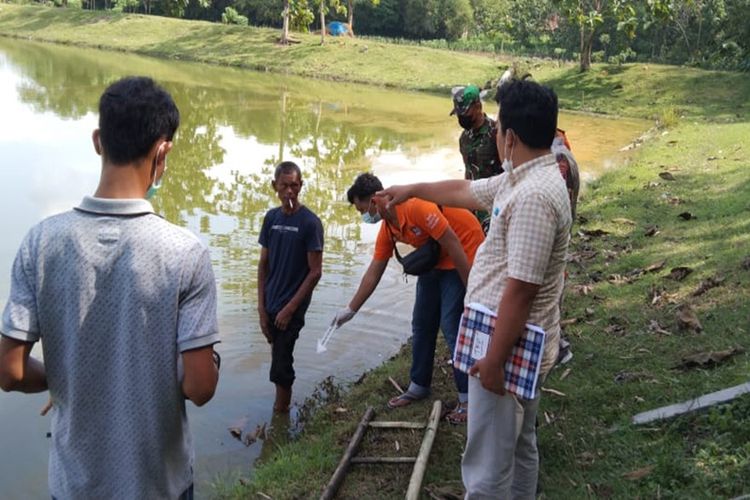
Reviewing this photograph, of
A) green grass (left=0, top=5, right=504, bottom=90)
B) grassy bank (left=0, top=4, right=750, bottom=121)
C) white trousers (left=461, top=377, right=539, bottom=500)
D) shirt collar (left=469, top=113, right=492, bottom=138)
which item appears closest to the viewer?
white trousers (left=461, top=377, right=539, bottom=500)

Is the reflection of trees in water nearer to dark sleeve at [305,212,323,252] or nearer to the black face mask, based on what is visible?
dark sleeve at [305,212,323,252]

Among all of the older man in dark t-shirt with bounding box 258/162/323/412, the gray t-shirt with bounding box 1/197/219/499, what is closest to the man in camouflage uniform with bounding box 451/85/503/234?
the older man in dark t-shirt with bounding box 258/162/323/412

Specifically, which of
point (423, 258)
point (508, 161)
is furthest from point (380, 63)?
point (508, 161)

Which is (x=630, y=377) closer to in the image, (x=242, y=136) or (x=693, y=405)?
(x=693, y=405)

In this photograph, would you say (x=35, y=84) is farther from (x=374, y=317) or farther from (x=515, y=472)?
(x=515, y=472)

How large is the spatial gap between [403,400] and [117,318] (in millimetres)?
3229

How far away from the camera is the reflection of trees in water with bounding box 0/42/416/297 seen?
9984 mm

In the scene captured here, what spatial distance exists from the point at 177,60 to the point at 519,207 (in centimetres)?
3952

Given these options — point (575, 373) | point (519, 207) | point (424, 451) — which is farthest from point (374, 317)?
point (519, 207)

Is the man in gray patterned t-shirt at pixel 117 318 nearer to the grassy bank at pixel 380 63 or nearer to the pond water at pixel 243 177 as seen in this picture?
the pond water at pixel 243 177

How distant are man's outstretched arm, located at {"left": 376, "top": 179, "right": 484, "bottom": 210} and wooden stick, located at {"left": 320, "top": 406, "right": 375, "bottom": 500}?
1.50 metres

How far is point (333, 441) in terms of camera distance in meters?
4.53

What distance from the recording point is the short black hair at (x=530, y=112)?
2648mm

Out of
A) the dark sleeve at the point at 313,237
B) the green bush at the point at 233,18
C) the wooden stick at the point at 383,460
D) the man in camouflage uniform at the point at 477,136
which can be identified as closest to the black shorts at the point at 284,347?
the dark sleeve at the point at 313,237
